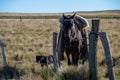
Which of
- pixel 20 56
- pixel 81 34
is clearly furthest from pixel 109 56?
pixel 20 56

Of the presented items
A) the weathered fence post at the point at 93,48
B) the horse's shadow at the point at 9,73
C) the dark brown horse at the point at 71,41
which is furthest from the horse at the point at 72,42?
the weathered fence post at the point at 93,48

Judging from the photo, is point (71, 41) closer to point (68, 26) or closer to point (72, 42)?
point (72, 42)

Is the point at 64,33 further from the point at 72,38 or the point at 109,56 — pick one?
the point at 109,56

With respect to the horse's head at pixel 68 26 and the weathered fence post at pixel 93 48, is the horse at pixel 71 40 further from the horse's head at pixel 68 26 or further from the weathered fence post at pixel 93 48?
the weathered fence post at pixel 93 48

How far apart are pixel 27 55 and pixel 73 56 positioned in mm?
3597

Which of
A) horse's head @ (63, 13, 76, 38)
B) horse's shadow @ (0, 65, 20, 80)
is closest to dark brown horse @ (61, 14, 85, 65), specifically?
horse's head @ (63, 13, 76, 38)

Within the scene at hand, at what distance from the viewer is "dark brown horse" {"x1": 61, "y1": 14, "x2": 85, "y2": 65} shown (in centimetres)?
1010

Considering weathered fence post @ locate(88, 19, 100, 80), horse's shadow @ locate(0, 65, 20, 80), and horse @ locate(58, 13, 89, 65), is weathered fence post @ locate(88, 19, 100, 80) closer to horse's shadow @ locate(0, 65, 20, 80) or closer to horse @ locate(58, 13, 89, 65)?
horse @ locate(58, 13, 89, 65)

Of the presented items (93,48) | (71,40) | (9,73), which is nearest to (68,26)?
(71,40)

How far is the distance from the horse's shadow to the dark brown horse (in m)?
1.63

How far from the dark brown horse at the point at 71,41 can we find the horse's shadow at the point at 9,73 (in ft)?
5.36

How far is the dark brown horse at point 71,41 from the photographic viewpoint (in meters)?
10.1

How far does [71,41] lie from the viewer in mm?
10219

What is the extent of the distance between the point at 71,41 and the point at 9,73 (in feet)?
6.79
